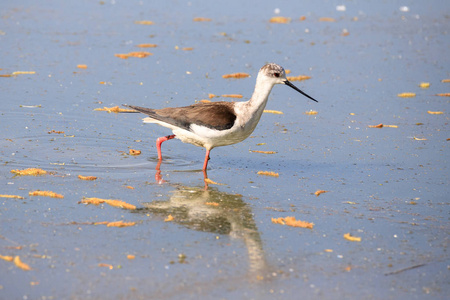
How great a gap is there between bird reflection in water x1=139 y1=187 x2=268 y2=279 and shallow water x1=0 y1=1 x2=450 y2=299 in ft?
0.09

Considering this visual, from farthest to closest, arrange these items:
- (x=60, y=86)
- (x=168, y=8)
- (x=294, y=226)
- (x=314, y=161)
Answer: (x=168, y=8), (x=60, y=86), (x=314, y=161), (x=294, y=226)

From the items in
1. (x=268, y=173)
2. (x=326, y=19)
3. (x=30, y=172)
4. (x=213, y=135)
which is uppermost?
(x=213, y=135)

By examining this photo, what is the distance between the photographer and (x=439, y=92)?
12.1 m

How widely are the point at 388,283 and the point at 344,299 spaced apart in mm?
503

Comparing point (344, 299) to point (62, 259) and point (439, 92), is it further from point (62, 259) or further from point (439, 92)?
point (439, 92)

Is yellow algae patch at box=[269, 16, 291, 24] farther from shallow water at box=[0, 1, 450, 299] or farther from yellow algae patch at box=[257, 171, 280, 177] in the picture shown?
yellow algae patch at box=[257, 171, 280, 177]

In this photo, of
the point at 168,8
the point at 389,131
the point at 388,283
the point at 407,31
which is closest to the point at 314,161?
the point at 389,131

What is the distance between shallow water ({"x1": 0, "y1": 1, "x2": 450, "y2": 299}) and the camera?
5.30m

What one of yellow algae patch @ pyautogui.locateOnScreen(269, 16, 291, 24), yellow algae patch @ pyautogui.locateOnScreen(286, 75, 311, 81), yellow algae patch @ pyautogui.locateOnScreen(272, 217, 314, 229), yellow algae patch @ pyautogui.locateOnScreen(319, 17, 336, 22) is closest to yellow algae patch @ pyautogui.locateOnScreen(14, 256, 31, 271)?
yellow algae patch @ pyautogui.locateOnScreen(272, 217, 314, 229)

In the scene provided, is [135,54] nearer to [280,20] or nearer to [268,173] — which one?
[280,20]

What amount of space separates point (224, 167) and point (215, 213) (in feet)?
5.85

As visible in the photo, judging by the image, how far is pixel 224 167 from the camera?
839cm

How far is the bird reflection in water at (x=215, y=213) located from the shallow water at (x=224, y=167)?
0.03m

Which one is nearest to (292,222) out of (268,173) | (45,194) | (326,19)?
(268,173)
